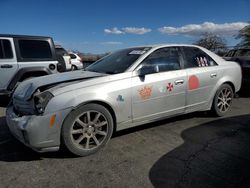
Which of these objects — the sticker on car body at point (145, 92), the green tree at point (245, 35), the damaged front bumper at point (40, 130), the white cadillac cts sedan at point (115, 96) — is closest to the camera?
the damaged front bumper at point (40, 130)

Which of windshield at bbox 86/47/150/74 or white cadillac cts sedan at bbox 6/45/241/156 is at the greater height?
windshield at bbox 86/47/150/74

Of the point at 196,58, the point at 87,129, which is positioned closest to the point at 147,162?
the point at 87,129

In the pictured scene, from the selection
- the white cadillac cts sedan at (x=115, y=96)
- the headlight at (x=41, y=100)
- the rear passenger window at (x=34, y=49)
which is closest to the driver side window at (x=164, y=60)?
the white cadillac cts sedan at (x=115, y=96)

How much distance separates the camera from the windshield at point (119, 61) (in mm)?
4500

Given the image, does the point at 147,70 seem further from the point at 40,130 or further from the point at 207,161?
the point at 40,130

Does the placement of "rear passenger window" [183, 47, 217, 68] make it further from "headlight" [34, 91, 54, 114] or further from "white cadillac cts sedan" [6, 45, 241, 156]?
"headlight" [34, 91, 54, 114]

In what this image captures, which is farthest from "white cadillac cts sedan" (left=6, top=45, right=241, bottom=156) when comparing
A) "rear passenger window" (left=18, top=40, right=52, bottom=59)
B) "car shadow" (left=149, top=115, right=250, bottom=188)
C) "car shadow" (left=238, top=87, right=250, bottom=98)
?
"car shadow" (left=238, top=87, right=250, bottom=98)

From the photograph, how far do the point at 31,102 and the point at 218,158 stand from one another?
254 cm

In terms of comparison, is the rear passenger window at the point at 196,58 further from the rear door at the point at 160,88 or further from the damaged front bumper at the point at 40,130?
the damaged front bumper at the point at 40,130

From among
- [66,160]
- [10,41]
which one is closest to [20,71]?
[10,41]

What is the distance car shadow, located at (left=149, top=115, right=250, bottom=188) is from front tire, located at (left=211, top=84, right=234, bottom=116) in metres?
0.69

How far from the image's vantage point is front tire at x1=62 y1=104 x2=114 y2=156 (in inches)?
143

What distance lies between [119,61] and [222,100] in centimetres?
233

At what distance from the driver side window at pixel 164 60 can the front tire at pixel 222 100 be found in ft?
3.91
